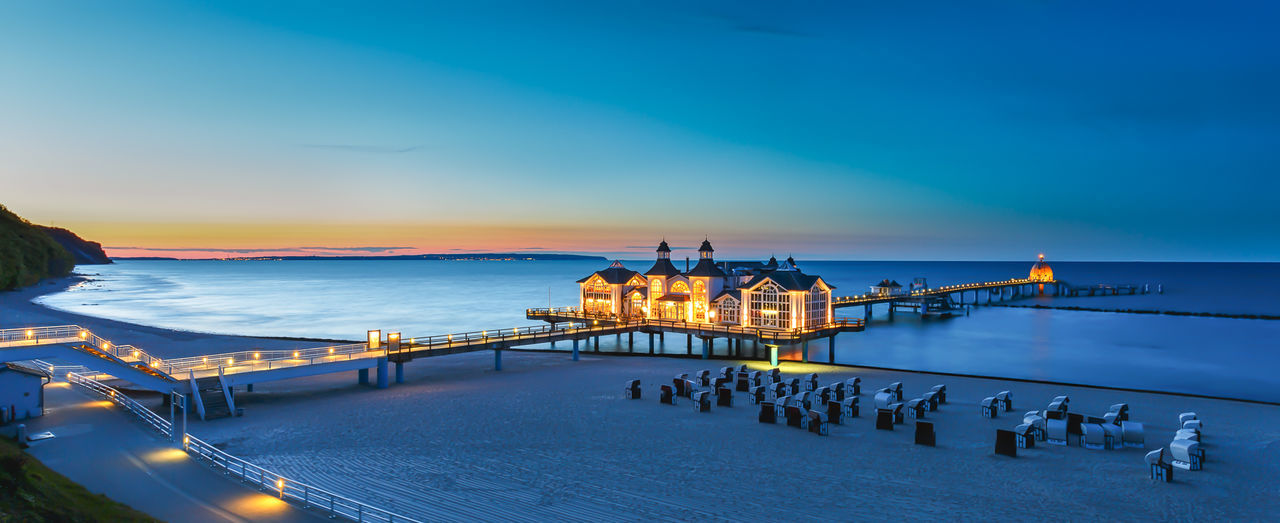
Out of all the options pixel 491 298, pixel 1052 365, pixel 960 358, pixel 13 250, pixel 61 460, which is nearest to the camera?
pixel 61 460

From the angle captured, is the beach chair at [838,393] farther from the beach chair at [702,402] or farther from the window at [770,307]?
the window at [770,307]

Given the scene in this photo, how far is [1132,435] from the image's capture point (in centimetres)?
1942

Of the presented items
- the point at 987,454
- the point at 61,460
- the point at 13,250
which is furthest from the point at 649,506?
the point at 13,250

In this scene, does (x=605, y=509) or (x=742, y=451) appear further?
(x=742, y=451)

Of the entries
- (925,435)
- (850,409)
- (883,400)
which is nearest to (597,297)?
(850,409)

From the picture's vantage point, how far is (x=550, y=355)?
40375mm

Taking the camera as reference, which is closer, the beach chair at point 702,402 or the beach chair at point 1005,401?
the beach chair at point 702,402

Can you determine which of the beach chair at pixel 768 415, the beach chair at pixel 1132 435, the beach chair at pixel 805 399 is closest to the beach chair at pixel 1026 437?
the beach chair at pixel 1132 435

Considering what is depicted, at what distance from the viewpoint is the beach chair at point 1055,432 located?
64.3 ft

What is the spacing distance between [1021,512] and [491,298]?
97261 mm

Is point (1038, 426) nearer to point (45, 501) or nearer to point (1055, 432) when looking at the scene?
point (1055, 432)

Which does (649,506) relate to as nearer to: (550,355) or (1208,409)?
(1208,409)

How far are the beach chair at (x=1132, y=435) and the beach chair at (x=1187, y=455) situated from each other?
4.87ft

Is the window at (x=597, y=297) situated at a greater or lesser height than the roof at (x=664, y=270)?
lesser
